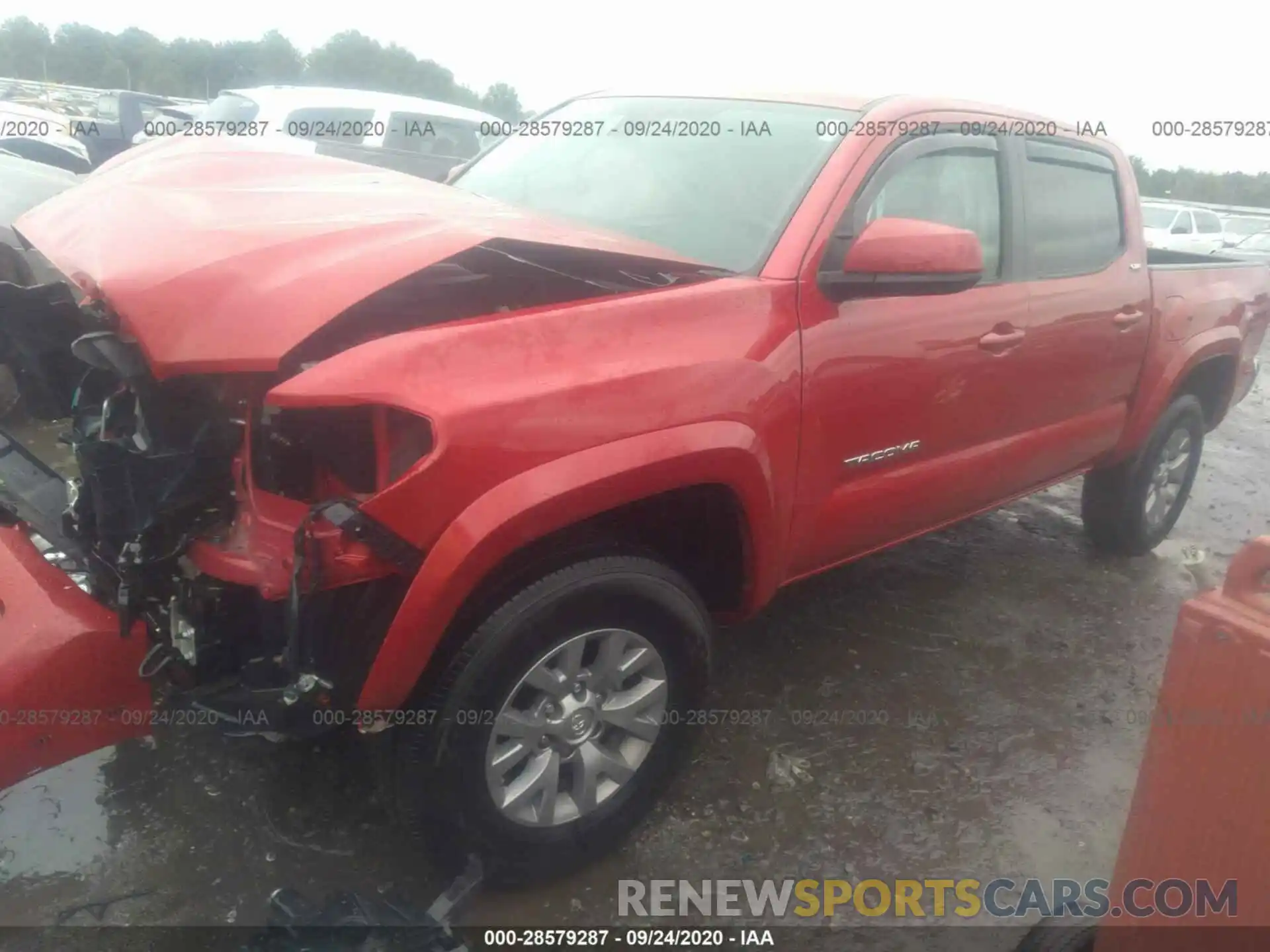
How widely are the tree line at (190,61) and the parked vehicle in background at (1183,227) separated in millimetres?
14909

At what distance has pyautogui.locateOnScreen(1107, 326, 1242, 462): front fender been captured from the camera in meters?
3.90

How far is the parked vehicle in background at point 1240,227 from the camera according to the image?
16.7 meters

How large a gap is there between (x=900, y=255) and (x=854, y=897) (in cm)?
165

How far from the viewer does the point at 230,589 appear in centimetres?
193

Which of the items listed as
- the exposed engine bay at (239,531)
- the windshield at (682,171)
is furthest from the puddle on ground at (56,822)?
the windshield at (682,171)

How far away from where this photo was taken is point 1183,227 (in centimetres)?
1628

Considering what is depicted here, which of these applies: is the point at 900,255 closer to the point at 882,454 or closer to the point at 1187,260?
the point at 882,454

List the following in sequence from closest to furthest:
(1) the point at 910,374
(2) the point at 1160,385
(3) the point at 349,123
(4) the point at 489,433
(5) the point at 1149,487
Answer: (4) the point at 489,433, (1) the point at 910,374, (2) the point at 1160,385, (5) the point at 1149,487, (3) the point at 349,123

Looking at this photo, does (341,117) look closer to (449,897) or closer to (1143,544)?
(1143,544)

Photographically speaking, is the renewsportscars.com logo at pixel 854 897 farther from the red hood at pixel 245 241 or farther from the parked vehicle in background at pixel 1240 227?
the parked vehicle in background at pixel 1240 227

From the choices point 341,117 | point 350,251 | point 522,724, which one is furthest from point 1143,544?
point 341,117

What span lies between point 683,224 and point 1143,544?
10.3ft

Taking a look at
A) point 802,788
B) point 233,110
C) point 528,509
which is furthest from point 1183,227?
point 528,509

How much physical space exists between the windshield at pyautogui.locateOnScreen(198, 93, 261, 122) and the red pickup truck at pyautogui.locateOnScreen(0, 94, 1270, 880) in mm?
5813
